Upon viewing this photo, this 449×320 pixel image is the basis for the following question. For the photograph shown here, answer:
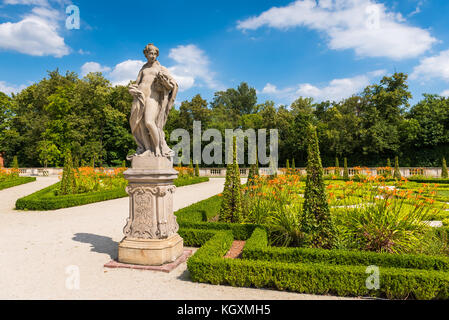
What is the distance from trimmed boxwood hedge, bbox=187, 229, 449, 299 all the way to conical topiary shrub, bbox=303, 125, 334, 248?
92cm

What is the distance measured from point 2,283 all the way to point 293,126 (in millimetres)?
34055

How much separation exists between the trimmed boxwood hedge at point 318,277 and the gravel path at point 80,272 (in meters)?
0.14

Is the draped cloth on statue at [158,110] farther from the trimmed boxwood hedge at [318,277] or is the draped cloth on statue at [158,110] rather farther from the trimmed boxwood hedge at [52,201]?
the trimmed boxwood hedge at [52,201]

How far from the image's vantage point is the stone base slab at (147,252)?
5086 mm

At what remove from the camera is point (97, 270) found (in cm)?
496

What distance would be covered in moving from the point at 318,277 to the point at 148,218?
322 cm

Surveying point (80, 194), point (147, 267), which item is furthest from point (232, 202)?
point (80, 194)

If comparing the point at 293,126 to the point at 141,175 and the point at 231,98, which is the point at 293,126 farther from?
the point at 141,175

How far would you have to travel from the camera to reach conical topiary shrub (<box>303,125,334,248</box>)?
519 centimetres

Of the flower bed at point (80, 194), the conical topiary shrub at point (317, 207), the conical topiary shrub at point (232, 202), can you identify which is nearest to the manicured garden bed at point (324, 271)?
the conical topiary shrub at point (317, 207)

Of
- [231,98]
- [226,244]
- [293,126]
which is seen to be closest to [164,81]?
[226,244]

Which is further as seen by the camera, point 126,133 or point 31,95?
point 31,95
